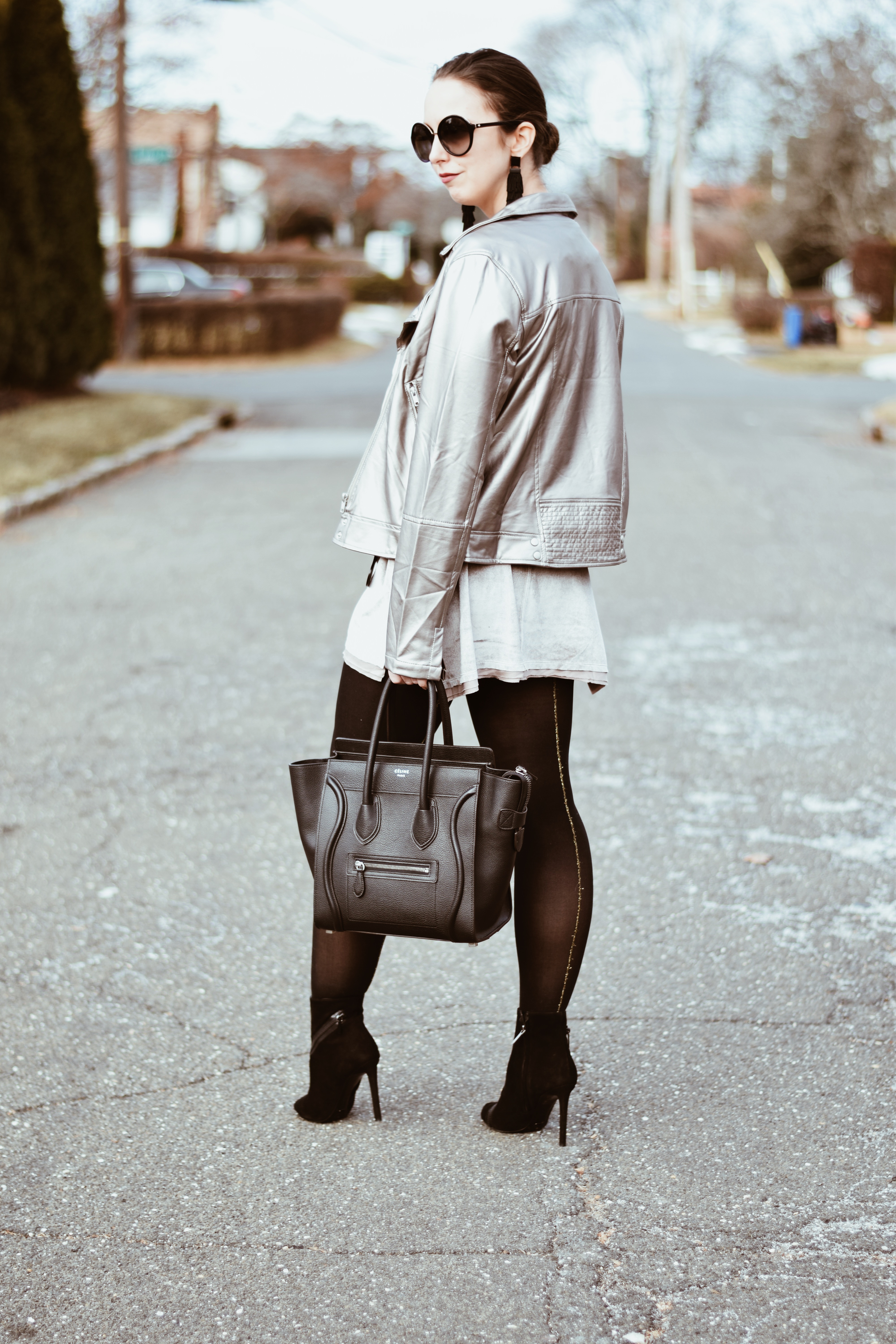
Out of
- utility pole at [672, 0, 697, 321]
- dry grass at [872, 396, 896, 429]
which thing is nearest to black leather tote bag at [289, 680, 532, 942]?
dry grass at [872, 396, 896, 429]

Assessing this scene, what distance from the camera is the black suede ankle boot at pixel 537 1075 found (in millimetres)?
2646

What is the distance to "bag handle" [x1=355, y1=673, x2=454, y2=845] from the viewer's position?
239cm

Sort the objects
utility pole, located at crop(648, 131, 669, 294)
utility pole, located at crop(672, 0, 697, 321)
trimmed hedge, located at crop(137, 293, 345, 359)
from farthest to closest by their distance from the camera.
A: utility pole, located at crop(648, 131, 669, 294), utility pole, located at crop(672, 0, 697, 321), trimmed hedge, located at crop(137, 293, 345, 359)

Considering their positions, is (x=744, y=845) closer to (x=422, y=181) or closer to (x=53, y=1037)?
(x=53, y=1037)

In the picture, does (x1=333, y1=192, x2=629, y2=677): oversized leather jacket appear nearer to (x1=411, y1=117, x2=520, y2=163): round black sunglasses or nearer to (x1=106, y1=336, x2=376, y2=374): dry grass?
(x1=411, y1=117, x2=520, y2=163): round black sunglasses

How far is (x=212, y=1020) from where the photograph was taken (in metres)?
3.25

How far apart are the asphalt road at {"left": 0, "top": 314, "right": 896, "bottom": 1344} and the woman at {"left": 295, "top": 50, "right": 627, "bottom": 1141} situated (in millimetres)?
282

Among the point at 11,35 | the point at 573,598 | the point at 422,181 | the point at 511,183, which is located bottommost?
the point at 573,598

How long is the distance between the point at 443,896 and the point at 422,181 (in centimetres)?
6927

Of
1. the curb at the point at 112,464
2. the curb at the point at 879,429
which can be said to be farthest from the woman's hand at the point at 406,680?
the curb at the point at 879,429

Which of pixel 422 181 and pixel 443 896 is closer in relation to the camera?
pixel 443 896

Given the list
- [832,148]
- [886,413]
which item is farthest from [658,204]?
[886,413]

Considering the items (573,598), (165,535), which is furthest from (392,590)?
(165,535)

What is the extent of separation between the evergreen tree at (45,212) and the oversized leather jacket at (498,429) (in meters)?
14.6
